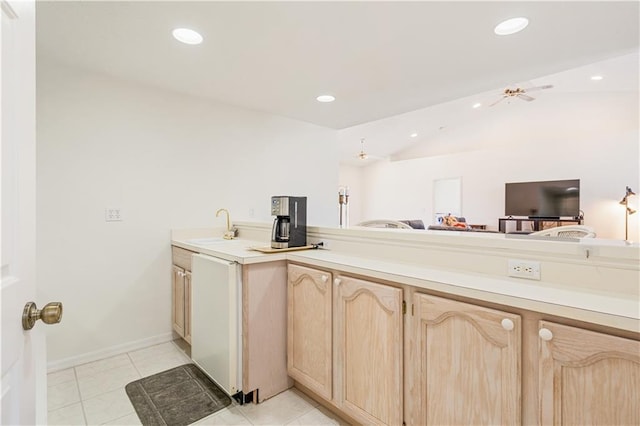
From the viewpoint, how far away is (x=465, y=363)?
1.20 meters

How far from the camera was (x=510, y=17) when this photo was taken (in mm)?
1829

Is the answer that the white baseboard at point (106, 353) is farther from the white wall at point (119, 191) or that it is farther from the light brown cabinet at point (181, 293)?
the light brown cabinet at point (181, 293)

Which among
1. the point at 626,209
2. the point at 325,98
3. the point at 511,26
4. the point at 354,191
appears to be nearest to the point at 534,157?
the point at 626,209

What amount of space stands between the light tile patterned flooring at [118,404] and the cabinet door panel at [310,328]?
155 millimetres

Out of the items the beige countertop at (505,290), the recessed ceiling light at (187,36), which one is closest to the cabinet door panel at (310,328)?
the beige countertop at (505,290)

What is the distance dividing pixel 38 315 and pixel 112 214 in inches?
86.7

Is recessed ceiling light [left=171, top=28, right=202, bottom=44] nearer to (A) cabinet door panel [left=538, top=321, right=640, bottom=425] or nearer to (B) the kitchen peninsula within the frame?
(B) the kitchen peninsula

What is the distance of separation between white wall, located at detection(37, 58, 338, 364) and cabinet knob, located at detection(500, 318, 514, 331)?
2740mm

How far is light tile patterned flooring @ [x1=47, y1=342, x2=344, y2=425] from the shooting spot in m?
1.76

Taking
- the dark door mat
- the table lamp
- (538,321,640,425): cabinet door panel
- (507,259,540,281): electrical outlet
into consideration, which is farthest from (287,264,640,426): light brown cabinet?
the table lamp

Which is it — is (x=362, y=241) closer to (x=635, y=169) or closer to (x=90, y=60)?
(x=90, y=60)

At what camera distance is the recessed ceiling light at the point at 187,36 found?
1.98 metres

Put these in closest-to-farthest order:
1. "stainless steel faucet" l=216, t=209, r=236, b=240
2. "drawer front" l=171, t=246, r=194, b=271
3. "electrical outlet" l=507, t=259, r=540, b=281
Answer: "electrical outlet" l=507, t=259, r=540, b=281 → "drawer front" l=171, t=246, r=194, b=271 → "stainless steel faucet" l=216, t=209, r=236, b=240

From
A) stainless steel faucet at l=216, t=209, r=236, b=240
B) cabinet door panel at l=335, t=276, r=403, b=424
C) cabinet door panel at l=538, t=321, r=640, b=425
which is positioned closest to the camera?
cabinet door panel at l=538, t=321, r=640, b=425
